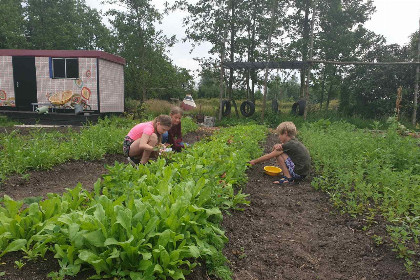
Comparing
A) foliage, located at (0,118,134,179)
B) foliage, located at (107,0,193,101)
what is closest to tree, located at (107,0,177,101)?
foliage, located at (107,0,193,101)

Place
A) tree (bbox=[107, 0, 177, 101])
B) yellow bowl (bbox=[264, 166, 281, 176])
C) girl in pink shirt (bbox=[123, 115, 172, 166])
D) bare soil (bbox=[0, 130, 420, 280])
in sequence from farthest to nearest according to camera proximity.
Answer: tree (bbox=[107, 0, 177, 101]), yellow bowl (bbox=[264, 166, 281, 176]), girl in pink shirt (bbox=[123, 115, 172, 166]), bare soil (bbox=[0, 130, 420, 280])

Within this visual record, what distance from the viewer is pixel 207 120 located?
15.8m

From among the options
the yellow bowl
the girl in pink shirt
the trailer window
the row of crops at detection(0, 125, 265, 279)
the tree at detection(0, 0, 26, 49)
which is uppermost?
the tree at detection(0, 0, 26, 49)

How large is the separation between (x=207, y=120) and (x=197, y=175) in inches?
503

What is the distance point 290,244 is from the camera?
3074 millimetres

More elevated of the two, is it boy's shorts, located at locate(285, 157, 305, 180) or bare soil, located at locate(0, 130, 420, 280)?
boy's shorts, located at locate(285, 157, 305, 180)

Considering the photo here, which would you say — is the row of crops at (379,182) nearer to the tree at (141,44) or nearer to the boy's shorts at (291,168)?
the boy's shorts at (291,168)

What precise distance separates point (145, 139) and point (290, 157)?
2.52 meters

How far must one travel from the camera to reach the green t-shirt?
17.1 ft

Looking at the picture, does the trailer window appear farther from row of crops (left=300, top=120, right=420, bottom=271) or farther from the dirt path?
the dirt path

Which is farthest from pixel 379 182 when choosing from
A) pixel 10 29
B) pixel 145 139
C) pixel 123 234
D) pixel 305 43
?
pixel 10 29

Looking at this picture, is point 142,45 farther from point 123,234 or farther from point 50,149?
point 123,234

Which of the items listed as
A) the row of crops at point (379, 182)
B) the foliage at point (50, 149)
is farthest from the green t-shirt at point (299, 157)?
the foliage at point (50, 149)

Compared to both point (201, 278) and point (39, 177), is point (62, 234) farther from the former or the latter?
point (39, 177)
